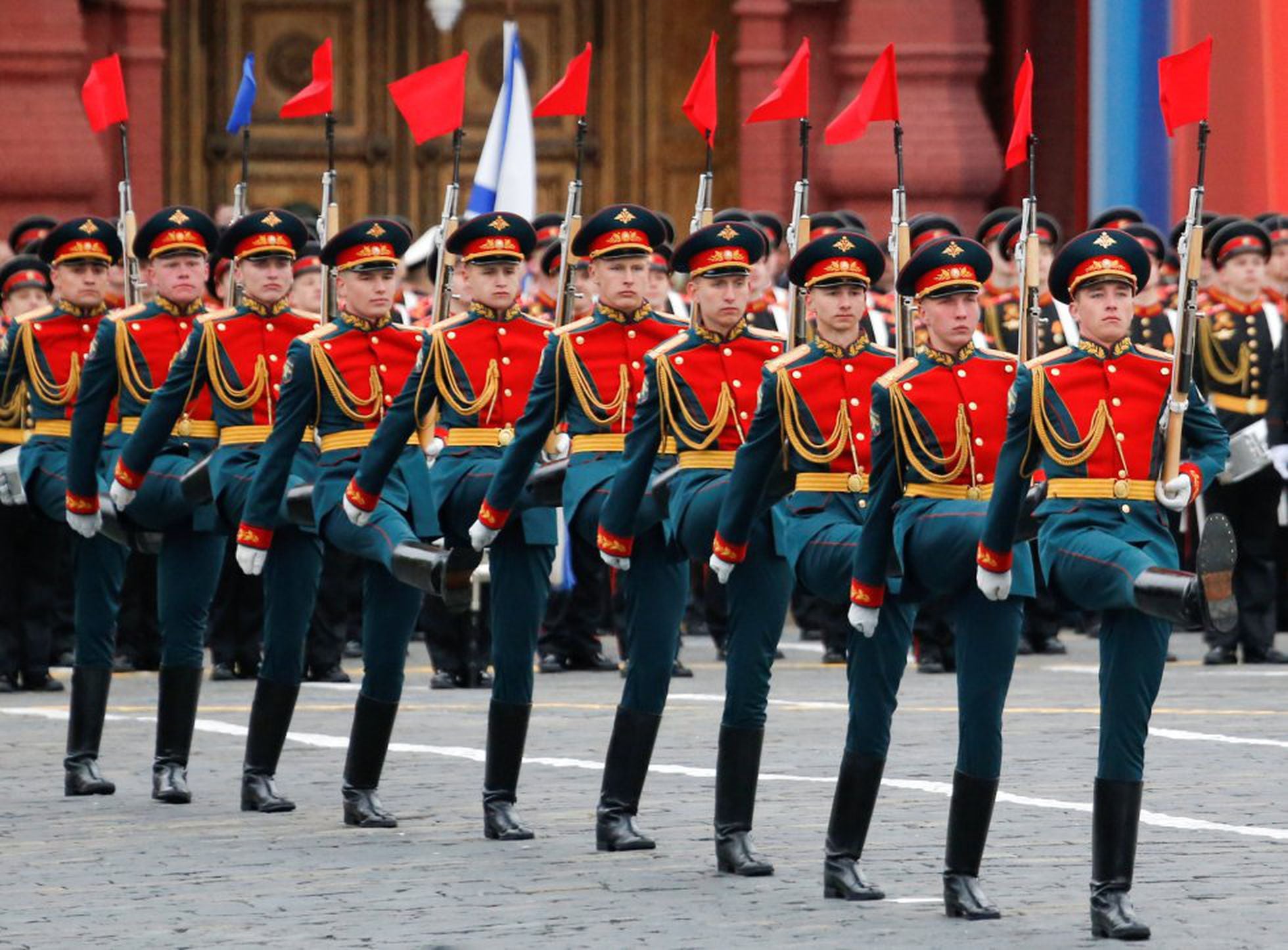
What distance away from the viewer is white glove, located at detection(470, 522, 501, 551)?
10.5m

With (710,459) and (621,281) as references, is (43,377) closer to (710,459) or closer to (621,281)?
(621,281)

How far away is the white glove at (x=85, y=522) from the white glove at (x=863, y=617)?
3558 millimetres

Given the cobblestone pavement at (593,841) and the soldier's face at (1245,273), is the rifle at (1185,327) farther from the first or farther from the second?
the soldier's face at (1245,273)

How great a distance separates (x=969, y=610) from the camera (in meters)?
9.13

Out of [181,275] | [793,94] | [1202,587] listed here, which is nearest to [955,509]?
[1202,587]

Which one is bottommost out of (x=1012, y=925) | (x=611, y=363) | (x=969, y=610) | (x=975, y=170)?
(x=1012, y=925)

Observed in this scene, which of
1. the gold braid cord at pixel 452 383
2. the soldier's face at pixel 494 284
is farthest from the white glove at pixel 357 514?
the soldier's face at pixel 494 284

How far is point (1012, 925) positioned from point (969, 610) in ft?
2.86

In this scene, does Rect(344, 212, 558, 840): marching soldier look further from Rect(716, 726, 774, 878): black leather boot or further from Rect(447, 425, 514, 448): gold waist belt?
Rect(716, 726, 774, 878): black leather boot

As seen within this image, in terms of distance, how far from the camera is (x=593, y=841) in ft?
34.2

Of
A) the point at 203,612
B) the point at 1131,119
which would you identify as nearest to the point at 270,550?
the point at 203,612

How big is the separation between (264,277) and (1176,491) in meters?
3.98

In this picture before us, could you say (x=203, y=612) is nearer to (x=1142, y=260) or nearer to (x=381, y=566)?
(x=381, y=566)

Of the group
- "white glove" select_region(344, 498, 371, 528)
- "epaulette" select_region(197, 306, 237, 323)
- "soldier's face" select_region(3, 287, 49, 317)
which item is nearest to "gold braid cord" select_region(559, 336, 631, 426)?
"white glove" select_region(344, 498, 371, 528)
